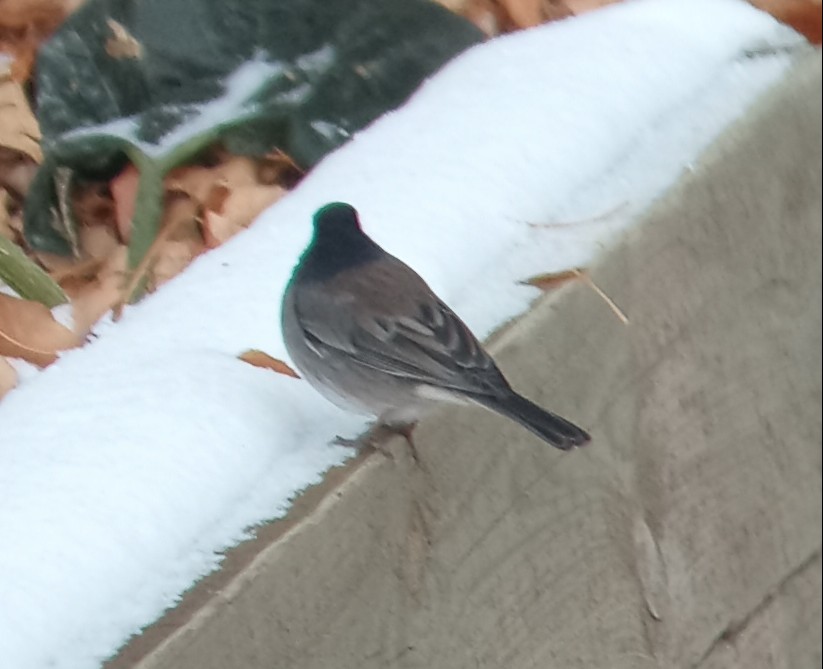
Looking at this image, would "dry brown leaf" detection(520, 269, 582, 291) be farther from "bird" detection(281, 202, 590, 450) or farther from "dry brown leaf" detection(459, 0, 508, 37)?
"dry brown leaf" detection(459, 0, 508, 37)

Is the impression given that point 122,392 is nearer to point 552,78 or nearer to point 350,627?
point 350,627

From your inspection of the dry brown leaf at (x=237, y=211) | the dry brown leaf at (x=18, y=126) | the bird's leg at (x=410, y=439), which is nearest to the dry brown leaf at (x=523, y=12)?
the dry brown leaf at (x=237, y=211)

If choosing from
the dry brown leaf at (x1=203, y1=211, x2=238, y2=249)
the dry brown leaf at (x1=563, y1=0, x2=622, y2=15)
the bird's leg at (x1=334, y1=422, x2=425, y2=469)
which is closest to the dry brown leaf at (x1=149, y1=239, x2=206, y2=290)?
the dry brown leaf at (x1=203, y1=211, x2=238, y2=249)

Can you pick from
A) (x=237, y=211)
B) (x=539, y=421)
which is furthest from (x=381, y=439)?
(x=237, y=211)

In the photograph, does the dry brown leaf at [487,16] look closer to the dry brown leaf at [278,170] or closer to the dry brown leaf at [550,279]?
the dry brown leaf at [278,170]

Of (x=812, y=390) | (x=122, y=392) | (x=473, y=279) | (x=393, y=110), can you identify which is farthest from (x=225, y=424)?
(x=812, y=390)

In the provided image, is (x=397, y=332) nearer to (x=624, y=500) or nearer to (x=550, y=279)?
(x=550, y=279)
